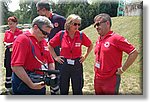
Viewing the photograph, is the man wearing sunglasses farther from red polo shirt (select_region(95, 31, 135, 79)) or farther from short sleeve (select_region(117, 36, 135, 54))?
short sleeve (select_region(117, 36, 135, 54))

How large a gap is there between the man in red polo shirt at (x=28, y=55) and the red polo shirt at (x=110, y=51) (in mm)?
401

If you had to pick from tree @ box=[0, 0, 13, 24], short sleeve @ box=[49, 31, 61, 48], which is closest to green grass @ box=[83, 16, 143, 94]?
short sleeve @ box=[49, 31, 61, 48]

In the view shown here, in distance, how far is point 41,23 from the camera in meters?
1.37

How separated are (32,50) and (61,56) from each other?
0.56 metres

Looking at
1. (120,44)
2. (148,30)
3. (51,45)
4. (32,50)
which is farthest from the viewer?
(51,45)

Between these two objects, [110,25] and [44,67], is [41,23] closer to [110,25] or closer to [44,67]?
[44,67]

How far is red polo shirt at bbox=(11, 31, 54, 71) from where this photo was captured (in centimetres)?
131

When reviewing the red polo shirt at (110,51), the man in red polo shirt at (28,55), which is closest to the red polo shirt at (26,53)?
the man in red polo shirt at (28,55)

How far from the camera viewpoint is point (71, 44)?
6.05 ft

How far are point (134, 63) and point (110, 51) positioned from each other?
22 centimetres

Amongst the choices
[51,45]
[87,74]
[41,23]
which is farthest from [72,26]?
[41,23]

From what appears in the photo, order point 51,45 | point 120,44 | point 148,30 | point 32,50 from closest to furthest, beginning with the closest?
point 32,50 → point 120,44 → point 148,30 → point 51,45

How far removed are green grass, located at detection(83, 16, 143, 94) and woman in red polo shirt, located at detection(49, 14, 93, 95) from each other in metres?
0.05

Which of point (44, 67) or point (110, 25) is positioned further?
point (110, 25)
